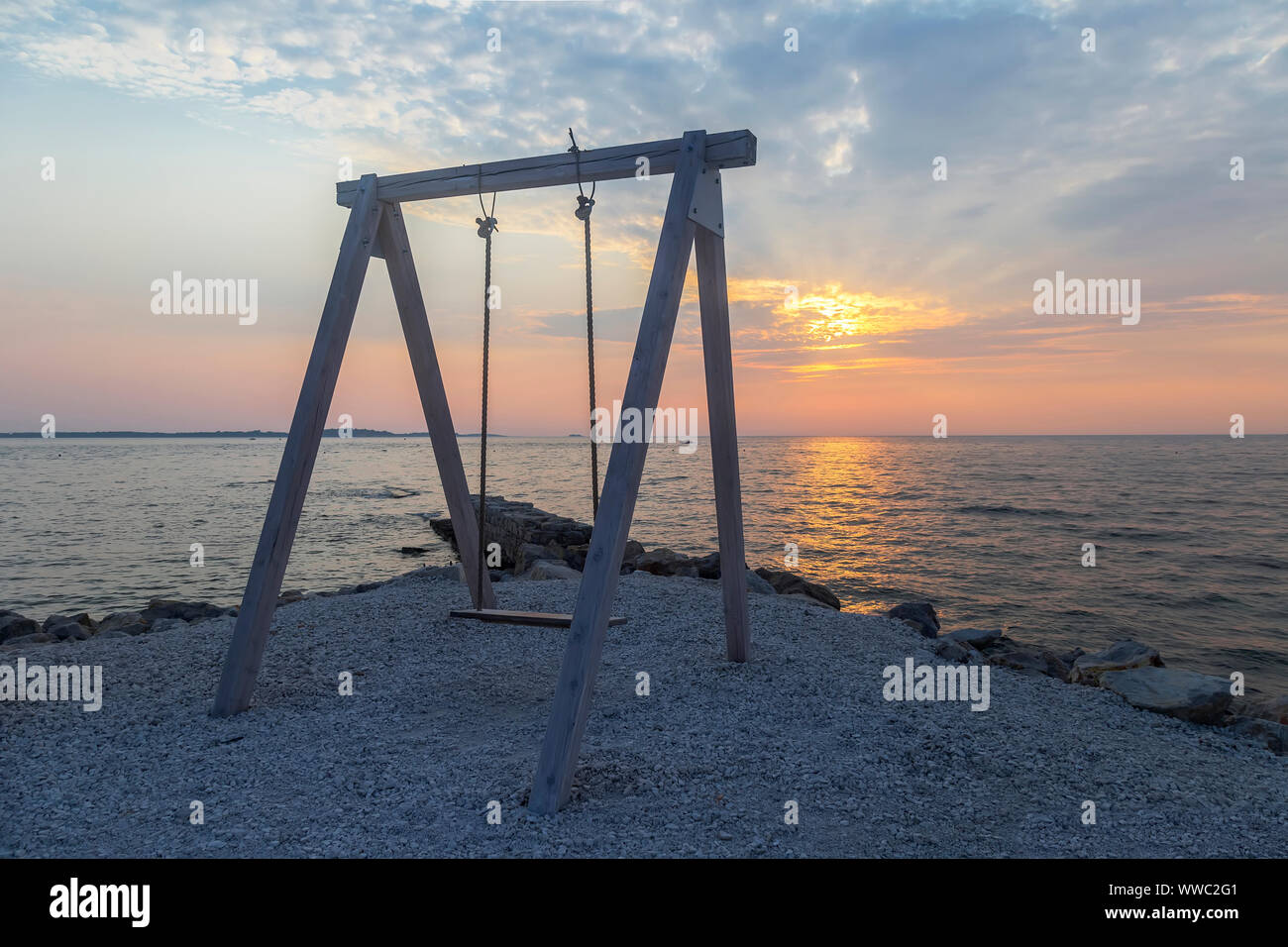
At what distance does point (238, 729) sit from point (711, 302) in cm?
442

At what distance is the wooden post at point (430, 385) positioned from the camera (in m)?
5.93

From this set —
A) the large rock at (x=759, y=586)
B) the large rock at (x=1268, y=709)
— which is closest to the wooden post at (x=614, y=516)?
the large rock at (x=759, y=586)

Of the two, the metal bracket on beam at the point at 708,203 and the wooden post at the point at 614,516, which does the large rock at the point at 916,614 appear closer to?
the metal bracket on beam at the point at 708,203

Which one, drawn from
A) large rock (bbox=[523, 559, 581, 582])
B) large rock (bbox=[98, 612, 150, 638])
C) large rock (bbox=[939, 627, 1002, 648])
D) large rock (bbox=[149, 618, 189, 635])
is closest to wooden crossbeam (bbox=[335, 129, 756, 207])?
large rock (bbox=[149, 618, 189, 635])

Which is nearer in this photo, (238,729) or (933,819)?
(933,819)

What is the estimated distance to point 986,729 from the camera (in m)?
4.96

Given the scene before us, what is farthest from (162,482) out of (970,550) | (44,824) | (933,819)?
(933,819)

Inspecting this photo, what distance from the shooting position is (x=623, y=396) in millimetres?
4109

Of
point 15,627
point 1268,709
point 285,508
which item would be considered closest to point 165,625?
point 15,627

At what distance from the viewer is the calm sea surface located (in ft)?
42.9

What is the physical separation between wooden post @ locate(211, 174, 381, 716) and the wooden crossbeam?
0.86 metres

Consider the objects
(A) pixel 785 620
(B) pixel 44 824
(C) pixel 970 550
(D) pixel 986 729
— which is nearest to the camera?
(B) pixel 44 824
